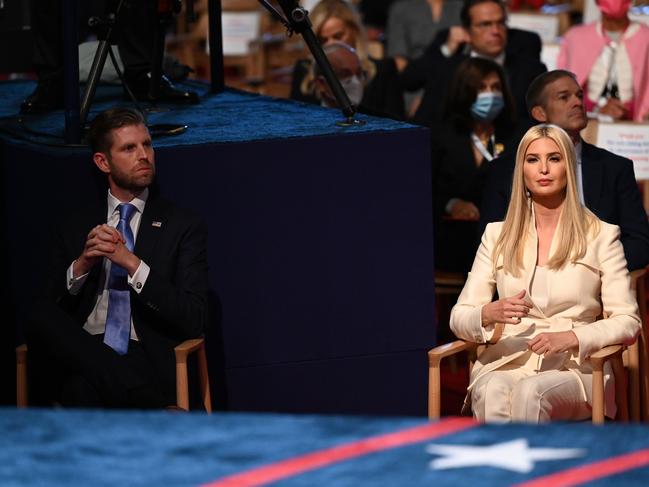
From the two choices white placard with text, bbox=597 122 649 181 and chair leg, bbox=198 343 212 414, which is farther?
white placard with text, bbox=597 122 649 181

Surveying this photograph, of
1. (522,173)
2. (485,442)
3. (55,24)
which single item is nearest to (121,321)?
(522,173)

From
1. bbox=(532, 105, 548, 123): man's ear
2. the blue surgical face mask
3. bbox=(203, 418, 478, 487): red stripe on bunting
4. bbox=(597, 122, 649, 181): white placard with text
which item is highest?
bbox=(532, 105, 548, 123): man's ear

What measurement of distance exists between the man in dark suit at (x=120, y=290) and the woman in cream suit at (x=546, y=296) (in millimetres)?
913

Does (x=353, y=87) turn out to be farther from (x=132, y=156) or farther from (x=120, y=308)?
(x=120, y=308)

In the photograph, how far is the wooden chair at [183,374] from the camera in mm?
4945

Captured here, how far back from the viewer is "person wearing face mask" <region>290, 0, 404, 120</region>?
8133 millimetres

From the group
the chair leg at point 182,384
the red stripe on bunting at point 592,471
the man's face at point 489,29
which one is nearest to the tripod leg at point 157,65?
the chair leg at point 182,384

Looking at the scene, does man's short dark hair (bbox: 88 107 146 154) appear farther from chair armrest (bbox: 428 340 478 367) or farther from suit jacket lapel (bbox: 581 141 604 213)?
suit jacket lapel (bbox: 581 141 604 213)

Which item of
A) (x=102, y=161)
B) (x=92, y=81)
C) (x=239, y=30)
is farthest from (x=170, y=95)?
(x=239, y=30)

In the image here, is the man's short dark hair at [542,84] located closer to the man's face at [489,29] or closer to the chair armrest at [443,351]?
the chair armrest at [443,351]

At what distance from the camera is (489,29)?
8352 millimetres

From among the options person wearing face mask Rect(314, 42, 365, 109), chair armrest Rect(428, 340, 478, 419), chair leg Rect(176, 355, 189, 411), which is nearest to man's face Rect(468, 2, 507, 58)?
person wearing face mask Rect(314, 42, 365, 109)

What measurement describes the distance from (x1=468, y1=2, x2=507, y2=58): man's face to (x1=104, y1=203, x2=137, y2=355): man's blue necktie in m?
3.65

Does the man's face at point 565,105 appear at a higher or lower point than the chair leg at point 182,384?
higher
